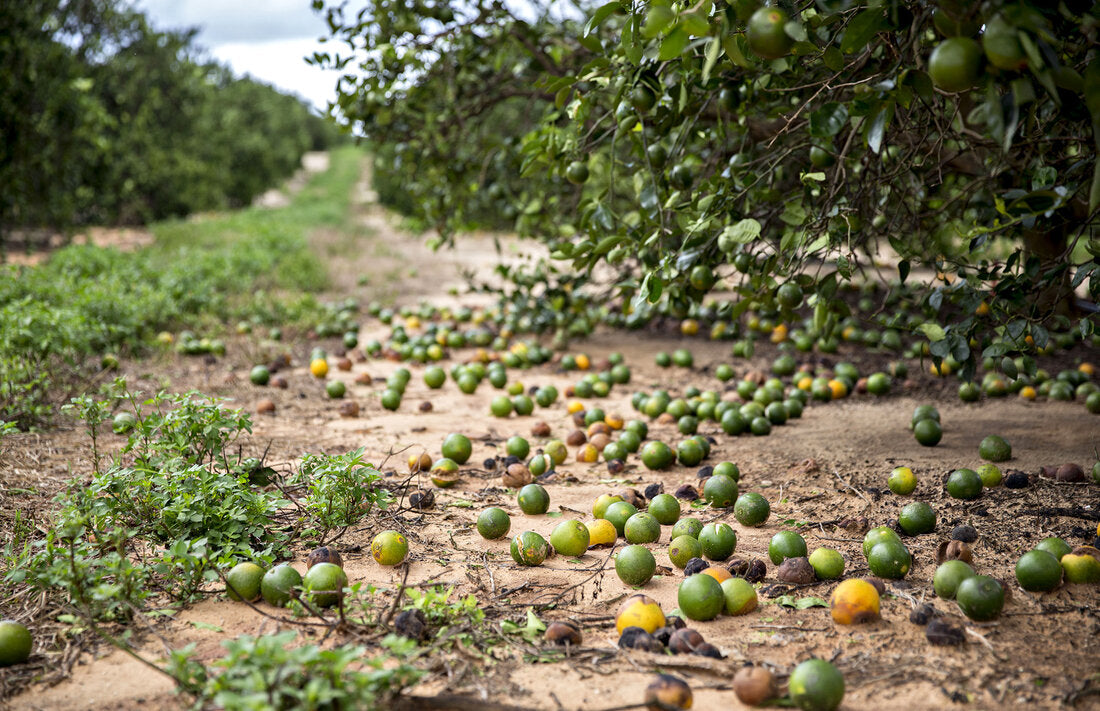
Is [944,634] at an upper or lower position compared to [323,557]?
upper

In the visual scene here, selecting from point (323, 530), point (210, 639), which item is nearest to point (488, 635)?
point (210, 639)

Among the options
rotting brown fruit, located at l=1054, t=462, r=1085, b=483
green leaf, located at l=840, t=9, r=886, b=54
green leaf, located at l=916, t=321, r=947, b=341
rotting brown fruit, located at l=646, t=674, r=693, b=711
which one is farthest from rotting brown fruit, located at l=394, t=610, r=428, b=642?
rotting brown fruit, located at l=1054, t=462, r=1085, b=483

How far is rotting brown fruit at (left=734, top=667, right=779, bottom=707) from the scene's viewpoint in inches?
79.0

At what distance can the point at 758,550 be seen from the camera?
3143 millimetres

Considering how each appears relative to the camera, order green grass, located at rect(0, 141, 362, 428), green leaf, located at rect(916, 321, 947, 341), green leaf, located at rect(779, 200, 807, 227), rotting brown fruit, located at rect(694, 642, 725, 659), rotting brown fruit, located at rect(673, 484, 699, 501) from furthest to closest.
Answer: green grass, located at rect(0, 141, 362, 428) < rotting brown fruit, located at rect(673, 484, 699, 501) < green leaf, located at rect(779, 200, 807, 227) < green leaf, located at rect(916, 321, 947, 341) < rotting brown fruit, located at rect(694, 642, 725, 659)

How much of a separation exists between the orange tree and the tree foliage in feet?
27.1

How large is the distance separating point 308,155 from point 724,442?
6214 centimetres

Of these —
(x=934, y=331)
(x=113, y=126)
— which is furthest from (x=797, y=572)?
(x=113, y=126)

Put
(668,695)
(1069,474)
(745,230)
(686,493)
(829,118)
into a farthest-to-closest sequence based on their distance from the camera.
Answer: (686,493) → (1069,474) → (745,230) → (829,118) → (668,695)

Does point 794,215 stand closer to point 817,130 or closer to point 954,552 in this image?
point 817,130

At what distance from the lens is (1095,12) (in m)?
1.85

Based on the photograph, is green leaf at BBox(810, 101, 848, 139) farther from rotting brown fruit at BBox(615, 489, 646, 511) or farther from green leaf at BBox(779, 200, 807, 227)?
rotting brown fruit at BBox(615, 489, 646, 511)

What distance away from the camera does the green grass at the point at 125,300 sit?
4840 millimetres

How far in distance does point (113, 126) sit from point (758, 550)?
16.6 metres
